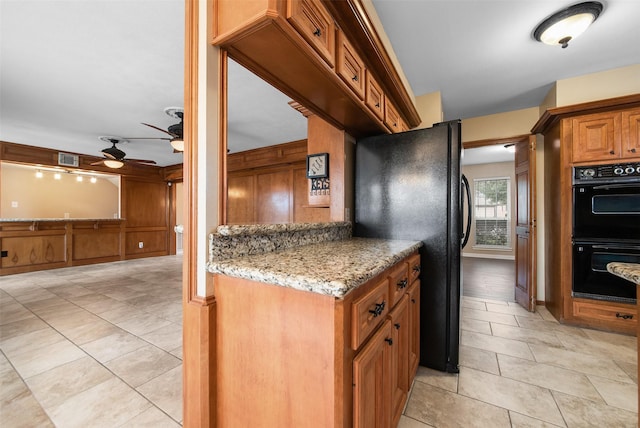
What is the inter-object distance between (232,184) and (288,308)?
19.1ft

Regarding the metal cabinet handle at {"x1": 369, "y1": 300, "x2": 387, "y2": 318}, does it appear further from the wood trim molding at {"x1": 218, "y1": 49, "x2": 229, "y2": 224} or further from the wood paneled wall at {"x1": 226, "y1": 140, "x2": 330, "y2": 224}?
the wood paneled wall at {"x1": 226, "y1": 140, "x2": 330, "y2": 224}

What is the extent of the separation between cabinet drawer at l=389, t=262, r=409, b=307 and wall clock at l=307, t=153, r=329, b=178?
1.10 m

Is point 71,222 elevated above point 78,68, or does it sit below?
below

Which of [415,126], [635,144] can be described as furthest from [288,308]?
[635,144]

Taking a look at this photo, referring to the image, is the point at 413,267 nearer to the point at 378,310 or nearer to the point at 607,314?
the point at 378,310

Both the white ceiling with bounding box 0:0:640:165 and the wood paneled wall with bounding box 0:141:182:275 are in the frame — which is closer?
the white ceiling with bounding box 0:0:640:165

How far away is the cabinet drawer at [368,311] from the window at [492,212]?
7263 mm

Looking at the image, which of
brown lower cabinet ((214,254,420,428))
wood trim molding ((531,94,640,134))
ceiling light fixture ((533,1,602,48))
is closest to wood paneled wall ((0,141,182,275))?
brown lower cabinet ((214,254,420,428))

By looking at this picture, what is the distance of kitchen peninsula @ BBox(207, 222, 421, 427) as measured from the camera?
0.76 meters

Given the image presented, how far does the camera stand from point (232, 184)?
20.3 ft

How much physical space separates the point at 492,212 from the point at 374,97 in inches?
266

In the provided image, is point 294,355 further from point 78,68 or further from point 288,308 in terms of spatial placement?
point 78,68

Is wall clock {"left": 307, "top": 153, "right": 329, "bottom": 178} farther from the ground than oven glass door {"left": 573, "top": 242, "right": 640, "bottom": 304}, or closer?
farther from the ground

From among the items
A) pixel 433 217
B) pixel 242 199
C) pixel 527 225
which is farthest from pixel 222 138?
pixel 242 199
